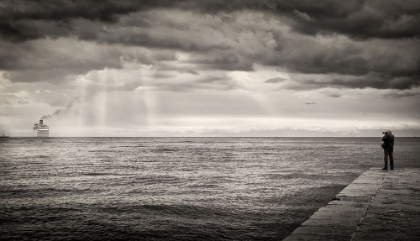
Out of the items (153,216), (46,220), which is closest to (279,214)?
(153,216)

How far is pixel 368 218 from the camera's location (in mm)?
9234

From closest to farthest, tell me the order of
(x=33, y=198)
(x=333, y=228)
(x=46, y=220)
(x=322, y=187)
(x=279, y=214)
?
(x=333, y=228)
(x=46, y=220)
(x=279, y=214)
(x=33, y=198)
(x=322, y=187)

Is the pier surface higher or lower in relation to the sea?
higher

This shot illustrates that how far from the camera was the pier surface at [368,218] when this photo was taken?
767 centimetres

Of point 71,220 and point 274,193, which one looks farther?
point 274,193

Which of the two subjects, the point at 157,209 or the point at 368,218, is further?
the point at 157,209

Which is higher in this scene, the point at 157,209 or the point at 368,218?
the point at 368,218

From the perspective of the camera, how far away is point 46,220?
13367mm

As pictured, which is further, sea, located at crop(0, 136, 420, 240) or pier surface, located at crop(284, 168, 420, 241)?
sea, located at crop(0, 136, 420, 240)

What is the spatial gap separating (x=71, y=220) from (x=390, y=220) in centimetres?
1080

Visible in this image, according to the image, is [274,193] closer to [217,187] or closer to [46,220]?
[217,187]

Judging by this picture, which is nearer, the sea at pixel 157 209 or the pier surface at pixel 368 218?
the pier surface at pixel 368 218

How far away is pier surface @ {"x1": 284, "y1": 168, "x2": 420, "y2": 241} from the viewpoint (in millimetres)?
7672

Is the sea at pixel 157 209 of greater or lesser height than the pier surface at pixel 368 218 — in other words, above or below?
below
